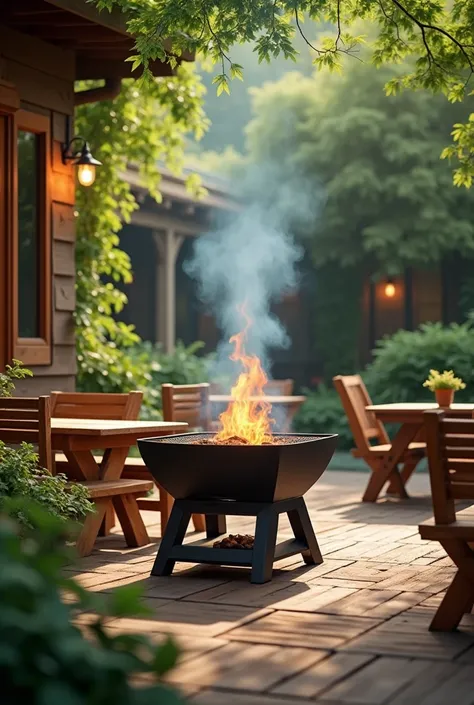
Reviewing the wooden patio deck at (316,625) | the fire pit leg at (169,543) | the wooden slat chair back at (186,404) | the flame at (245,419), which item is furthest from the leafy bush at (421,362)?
the fire pit leg at (169,543)

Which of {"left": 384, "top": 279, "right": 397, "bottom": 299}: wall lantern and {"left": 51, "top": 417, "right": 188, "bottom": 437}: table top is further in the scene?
{"left": 384, "top": 279, "right": 397, "bottom": 299}: wall lantern

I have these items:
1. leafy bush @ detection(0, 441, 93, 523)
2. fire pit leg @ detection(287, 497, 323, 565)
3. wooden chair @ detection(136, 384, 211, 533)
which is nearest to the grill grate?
fire pit leg @ detection(287, 497, 323, 565)

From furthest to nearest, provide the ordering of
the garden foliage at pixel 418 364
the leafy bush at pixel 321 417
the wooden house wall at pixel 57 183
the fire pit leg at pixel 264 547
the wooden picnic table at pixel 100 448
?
the leafy bush at pixel 321 417 < the garden foliage at pixel 418 364 < the wooden house wall at pixel 57 183 < the wooden picnic table at pixel 100 448 < the fire pit leg at pixel 264 547

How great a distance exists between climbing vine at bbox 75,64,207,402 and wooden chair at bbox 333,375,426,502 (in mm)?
2230

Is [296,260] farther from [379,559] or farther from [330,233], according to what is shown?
[379,559]

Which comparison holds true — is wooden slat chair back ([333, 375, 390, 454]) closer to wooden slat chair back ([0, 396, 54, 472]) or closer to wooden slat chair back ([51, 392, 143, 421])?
wooden slat chair back ([51, 392, 143, 421])

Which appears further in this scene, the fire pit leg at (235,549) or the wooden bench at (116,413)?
the wooden bench at (116,413)

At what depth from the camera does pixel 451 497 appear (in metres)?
4.63

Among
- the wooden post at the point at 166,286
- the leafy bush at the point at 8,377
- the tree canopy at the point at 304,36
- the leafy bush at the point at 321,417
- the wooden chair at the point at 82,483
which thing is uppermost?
the tree canopy at the point at 304,36

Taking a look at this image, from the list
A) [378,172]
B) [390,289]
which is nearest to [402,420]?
[378,172]

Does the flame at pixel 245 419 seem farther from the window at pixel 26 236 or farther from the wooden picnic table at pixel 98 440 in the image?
the window at pixel 26 236

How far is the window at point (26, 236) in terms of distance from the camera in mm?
8156

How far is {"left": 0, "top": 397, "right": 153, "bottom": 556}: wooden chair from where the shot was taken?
6082 mm

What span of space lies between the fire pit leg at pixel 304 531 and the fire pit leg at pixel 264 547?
41cm
